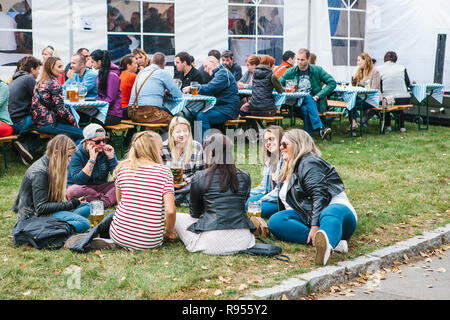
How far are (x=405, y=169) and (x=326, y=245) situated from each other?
15.3ft

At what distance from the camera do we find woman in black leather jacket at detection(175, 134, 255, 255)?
4.96 m

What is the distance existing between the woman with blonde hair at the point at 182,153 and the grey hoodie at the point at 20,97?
2971 mm

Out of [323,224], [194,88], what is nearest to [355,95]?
[194,88]

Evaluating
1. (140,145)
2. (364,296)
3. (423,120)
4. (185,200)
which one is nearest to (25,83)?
(185,200)

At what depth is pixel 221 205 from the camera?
4.96m

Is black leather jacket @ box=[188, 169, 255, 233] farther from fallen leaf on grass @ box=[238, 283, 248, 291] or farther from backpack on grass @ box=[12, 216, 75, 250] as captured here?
backpack on grass @ box=[12, 216, 75, 250]

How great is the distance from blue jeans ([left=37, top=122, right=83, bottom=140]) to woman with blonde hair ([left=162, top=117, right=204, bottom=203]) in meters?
2.32

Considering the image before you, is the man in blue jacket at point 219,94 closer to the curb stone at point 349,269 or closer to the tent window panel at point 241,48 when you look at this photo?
the tent window panel at point 241,48

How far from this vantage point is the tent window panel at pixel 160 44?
Answer: 1277cm

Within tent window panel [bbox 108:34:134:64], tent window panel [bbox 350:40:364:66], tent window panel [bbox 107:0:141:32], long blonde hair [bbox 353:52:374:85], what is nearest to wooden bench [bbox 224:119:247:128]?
tent window panel [bbox 108:34:134:64]

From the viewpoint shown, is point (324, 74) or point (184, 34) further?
point (184, 34)
